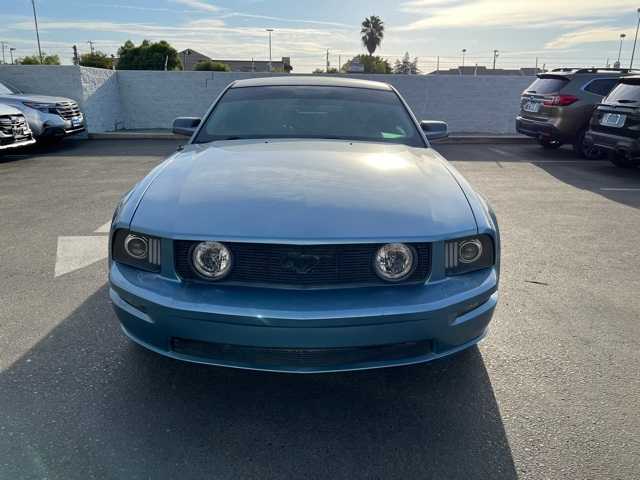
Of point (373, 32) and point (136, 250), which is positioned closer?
point (136, 250)

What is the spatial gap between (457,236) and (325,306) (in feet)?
2.18

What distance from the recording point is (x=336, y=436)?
2166mm

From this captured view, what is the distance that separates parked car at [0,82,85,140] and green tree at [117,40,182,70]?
146 ft

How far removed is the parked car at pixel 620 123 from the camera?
8.06 metres

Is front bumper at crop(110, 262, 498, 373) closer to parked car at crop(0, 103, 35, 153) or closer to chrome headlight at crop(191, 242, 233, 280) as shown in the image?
chrome headlight at crop(191, 242, 233, 280)

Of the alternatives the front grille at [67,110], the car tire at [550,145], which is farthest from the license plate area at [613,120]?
the front grille at [67,110]

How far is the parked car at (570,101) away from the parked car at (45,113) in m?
10.4

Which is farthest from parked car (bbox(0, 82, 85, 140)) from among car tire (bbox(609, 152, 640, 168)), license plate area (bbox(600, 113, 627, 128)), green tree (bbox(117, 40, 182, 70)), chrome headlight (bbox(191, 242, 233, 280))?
green tree (bbox(117, 40, 182, 70))

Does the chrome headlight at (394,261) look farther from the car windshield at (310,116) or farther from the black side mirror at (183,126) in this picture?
the black side mirror at (183,126)

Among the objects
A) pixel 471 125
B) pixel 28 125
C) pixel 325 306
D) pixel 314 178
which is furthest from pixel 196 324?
pixel 471 125

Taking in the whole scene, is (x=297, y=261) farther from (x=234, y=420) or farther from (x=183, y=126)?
(x=183, y=126)

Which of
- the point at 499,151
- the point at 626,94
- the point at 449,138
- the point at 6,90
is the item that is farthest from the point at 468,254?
the point at 6,90

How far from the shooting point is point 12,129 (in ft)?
30.2

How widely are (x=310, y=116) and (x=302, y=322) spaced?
2.06 metres
